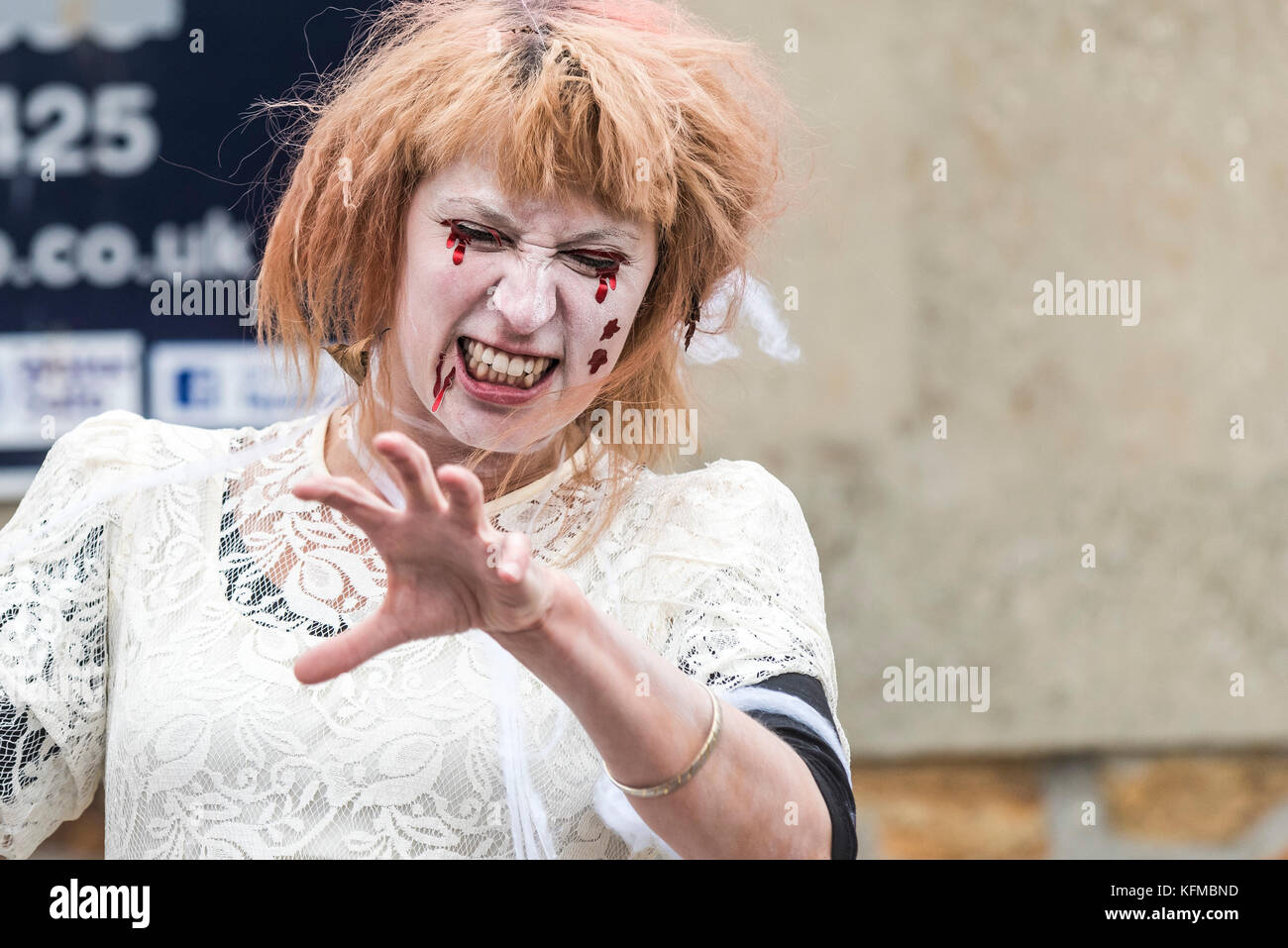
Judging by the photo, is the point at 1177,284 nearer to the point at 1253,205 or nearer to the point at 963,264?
the point at 1253,205

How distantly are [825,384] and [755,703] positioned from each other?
151 cm

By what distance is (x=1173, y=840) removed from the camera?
2879mm

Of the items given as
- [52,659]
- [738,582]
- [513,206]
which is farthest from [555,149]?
[52,659]

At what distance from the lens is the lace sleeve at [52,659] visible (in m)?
1.52

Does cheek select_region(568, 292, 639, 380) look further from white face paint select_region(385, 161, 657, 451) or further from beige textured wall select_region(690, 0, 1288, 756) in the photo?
beige textured wall select_region(690, 0, 1288, 756)

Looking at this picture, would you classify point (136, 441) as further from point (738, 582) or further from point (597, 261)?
point (738, 582)

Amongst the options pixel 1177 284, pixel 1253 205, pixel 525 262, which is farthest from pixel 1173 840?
pixel 525 262

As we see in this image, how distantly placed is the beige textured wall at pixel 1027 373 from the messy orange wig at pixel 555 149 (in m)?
1.02

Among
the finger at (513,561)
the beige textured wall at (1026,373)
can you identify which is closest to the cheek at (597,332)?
the finger at (513,561)

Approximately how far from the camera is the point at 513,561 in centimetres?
108

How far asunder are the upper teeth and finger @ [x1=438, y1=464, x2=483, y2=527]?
488 millimetres

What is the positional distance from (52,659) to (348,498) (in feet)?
2.18

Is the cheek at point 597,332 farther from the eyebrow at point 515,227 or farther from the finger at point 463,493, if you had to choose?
the finger at point 463,493
